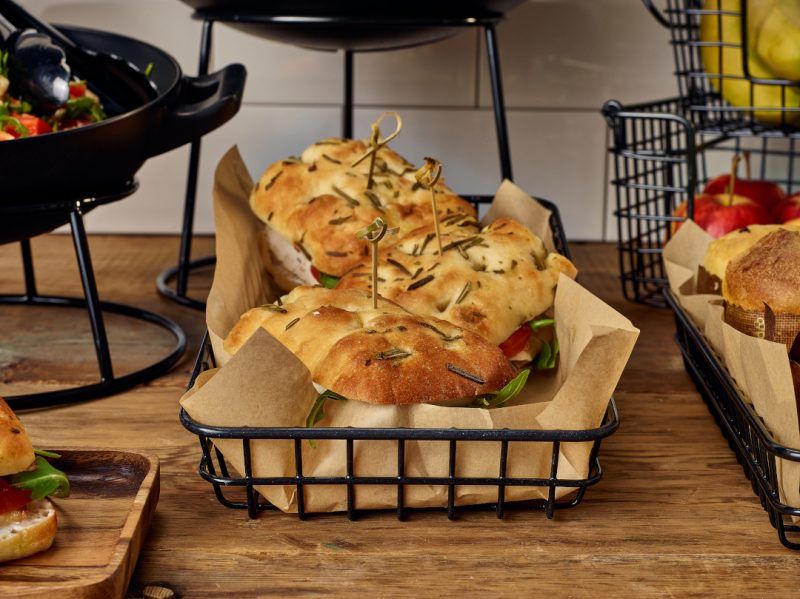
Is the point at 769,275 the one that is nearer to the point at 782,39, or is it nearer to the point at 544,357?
the point at 544,357

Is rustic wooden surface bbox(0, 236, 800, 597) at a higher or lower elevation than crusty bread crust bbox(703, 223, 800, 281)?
lower

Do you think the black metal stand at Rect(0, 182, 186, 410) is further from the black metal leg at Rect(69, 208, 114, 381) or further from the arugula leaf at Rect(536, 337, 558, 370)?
the arugula leaf at Rect(536, 337, 558, 370)

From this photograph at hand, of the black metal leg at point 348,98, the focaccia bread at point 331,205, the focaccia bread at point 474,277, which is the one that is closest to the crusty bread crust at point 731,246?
the focaccia bread at point 474,277

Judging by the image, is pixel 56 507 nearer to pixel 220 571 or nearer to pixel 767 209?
pixel 220 571

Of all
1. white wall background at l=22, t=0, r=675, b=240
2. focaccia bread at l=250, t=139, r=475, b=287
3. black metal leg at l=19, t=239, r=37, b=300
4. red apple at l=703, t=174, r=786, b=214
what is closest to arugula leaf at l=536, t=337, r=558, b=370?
focaccia bread at l=250, t=139, r=475, b=287

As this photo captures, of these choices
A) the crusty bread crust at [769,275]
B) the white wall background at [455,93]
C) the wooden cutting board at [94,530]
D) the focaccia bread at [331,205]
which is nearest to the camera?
the wooden cutting board at [94,530]

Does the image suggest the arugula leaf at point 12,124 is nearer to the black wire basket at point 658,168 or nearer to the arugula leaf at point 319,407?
the arugula leaf at point 319,407

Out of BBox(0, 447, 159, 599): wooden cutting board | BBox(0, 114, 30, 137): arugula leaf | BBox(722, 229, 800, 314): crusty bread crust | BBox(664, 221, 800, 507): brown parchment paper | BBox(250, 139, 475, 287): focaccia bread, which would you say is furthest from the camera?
BBox(250, 139, 475, 287): focaccia bread

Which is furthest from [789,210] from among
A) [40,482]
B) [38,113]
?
[40,482]
